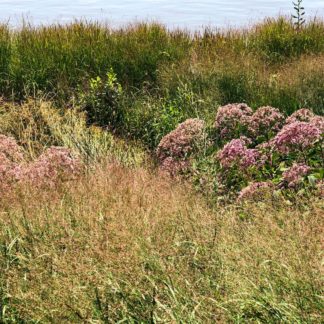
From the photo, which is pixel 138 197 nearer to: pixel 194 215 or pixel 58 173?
pixel 194 215

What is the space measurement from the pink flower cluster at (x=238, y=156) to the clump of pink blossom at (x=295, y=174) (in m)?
0.59

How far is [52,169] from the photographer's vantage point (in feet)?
21.5

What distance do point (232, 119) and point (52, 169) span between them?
213cm

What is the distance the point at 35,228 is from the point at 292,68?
7.42m

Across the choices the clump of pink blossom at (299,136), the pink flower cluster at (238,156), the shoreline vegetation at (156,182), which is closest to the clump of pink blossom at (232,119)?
the shoreline vegetation at (156,182)

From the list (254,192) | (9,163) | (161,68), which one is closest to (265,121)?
(254,192)

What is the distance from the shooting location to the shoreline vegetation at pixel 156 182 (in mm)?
4082

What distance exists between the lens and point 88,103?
34.1ft

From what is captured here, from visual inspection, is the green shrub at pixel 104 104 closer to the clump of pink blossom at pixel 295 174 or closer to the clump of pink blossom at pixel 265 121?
the clump of pink blossom at pixel 265 121

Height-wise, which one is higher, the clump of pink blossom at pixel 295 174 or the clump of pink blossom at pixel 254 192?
the clump of pink blossom at pixel 295 174

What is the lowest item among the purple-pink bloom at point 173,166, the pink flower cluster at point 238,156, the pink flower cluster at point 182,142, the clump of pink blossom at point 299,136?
the purple-pink bloom at point 173,166

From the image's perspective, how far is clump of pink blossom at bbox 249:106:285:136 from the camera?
7.23 m

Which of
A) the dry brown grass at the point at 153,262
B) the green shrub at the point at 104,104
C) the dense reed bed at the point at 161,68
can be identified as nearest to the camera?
the dry brown grass at the point at 153,262

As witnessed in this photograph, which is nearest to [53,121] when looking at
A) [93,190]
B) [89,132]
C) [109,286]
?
[89,132]
